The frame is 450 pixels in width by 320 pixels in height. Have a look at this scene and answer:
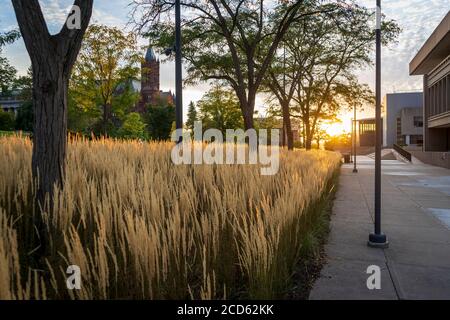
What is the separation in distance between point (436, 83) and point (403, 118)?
39279 mm

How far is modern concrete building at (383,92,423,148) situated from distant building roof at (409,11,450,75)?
34.2 meters

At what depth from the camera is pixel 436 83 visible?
30281mm

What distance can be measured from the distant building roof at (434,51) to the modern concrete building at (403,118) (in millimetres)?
34158

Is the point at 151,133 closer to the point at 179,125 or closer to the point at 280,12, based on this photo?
the point at 280,12

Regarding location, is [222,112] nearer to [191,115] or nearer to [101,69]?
[101,69]

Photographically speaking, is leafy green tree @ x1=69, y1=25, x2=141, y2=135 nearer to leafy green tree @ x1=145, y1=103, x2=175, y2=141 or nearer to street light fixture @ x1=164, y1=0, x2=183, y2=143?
street light fixture @ x1=164, y1=0, x2=183, y2=143

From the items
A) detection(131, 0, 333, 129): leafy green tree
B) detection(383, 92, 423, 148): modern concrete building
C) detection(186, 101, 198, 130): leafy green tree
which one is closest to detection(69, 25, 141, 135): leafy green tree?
detection(131, 0, 333, 129): leafy green tree

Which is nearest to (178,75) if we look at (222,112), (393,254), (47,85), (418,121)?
(47,85)

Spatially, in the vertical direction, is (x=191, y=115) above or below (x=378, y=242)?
above

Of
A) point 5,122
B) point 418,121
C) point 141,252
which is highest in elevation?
point 418,121

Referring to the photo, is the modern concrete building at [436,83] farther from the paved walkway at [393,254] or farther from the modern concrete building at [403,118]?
the modern concrete building at [403,118]

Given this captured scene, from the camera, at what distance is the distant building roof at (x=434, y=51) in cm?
2342

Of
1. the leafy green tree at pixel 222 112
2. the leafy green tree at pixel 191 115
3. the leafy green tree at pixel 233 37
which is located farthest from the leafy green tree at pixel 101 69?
the leafy green tree at pixel 191 115

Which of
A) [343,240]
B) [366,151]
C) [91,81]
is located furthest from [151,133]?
[343,240]
